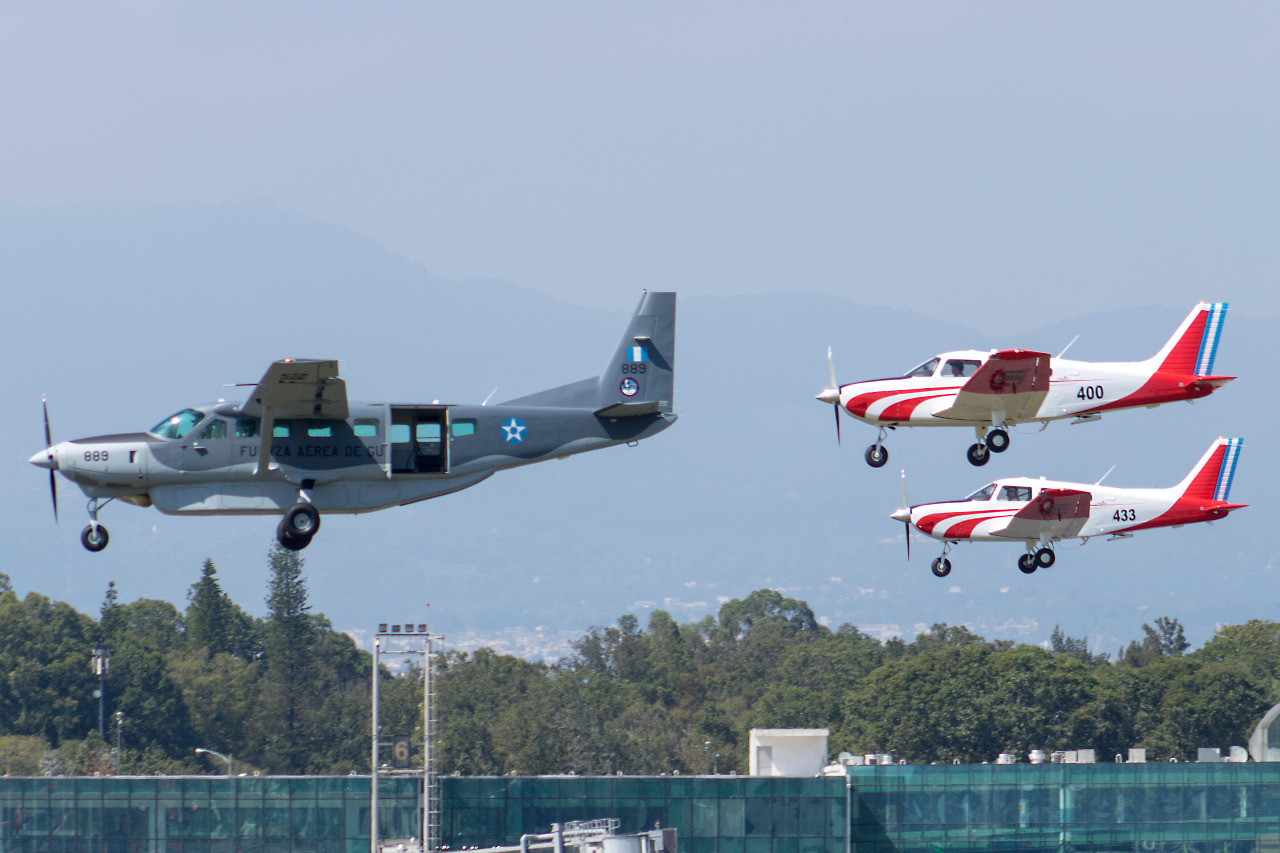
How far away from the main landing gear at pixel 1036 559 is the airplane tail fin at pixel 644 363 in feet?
55.1

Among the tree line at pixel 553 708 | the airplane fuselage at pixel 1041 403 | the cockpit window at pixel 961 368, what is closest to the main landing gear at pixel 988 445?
the airplane fuselage at pixel 1041 403

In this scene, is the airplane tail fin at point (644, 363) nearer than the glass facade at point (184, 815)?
Yes

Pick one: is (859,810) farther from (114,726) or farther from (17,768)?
(114,726)

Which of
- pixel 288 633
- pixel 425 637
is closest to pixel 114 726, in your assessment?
pixel 288 633

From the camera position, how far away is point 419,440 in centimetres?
4488

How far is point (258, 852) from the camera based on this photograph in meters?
67.9

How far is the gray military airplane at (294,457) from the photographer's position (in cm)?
4378

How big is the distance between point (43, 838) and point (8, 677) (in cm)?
11327

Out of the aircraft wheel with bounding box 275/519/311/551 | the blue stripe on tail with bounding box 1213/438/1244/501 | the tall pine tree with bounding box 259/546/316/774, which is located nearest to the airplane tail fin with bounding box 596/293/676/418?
the aircraft wheel with bounding box 275/519/311/551

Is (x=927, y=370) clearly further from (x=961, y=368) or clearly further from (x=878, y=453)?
(x=878, y=453)

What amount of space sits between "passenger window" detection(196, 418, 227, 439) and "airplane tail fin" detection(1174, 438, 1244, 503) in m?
40.7

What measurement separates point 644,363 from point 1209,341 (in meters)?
19.9

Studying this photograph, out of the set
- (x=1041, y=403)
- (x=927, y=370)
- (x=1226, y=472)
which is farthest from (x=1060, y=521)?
(x=927, y=370)

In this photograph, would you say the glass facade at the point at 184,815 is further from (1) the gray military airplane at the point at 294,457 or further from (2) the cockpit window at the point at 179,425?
(2) the cockpit window at the point at 179,425
